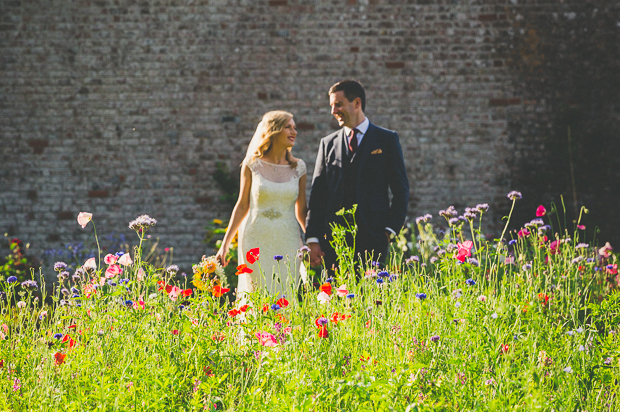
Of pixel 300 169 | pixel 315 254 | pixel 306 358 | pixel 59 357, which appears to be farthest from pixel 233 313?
pixel 300 169

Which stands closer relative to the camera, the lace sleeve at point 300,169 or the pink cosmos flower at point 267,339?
the pink cosmos flower at point 267,339

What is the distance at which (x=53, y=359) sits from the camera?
183 centimetres

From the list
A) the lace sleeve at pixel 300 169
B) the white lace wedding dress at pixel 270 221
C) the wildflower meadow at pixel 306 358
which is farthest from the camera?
the lace sleeve at pixel 300 169

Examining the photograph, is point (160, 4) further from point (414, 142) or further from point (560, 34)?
point (560, 34)

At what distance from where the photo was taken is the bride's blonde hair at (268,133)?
3.12 metres

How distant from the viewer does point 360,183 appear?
2.90 meters

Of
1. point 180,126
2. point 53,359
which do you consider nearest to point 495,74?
point 180,126

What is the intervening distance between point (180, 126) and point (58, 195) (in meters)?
1.55

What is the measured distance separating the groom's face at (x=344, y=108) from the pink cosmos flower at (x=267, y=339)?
1565 millimetres

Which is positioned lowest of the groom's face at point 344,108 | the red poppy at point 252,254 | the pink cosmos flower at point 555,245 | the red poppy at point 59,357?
the red poppy at point 59,357

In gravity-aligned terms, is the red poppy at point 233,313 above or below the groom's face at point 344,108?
below

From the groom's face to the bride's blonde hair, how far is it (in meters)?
0.34

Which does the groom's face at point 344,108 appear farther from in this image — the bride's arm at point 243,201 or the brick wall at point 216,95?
the brick wall at point 216,95

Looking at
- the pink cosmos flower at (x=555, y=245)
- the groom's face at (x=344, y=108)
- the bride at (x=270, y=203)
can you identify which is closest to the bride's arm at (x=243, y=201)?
the bride at (x=270, y=203)
